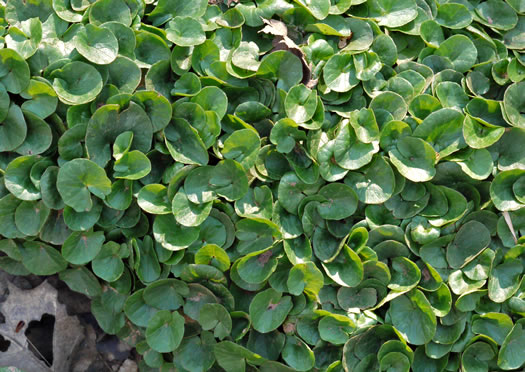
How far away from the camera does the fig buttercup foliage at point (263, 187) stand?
5.28ft

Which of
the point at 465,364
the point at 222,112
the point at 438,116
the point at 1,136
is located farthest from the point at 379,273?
the point at 1,136

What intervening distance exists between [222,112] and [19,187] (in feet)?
2.04

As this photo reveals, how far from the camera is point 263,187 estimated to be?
5.37 ft

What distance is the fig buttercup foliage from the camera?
1.61 meters

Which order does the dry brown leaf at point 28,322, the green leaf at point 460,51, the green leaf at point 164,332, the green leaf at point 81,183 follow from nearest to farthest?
the green leaf at point 81,183 < the green leaf at point 164,332 < the green leaf at point 460,51 < the dry brown leaf at point 28,322

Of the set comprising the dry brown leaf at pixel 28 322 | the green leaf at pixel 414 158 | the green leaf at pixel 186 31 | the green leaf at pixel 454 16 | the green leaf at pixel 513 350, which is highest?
the green leaf at pixel 186 31

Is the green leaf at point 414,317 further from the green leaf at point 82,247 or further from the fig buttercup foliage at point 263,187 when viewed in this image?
the green leaf at point 82,247

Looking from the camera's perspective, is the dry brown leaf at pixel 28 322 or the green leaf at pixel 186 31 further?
the dry brown leaf at pixel 28 322

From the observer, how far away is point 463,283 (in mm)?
1653

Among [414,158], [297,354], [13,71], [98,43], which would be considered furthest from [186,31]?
[297,354]

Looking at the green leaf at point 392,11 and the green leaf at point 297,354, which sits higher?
the green leaf at point 392,11

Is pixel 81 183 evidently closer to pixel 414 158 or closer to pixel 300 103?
pixel 300 103

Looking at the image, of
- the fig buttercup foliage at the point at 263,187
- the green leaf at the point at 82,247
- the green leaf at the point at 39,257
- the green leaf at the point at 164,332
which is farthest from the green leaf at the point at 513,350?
the green leaf at the point at 39,257

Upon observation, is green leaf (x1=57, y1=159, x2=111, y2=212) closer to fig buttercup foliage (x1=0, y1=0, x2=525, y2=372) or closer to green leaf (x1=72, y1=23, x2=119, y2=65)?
fig buttercup foliage (x1=0, y1=0, x2=525, y2=372)
